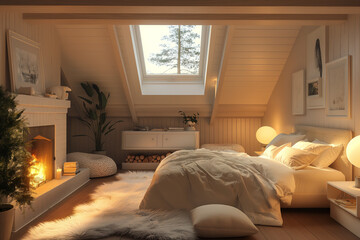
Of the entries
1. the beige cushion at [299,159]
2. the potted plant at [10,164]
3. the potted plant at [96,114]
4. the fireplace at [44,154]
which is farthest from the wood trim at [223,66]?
the potted plant at [10,164]

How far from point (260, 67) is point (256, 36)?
→ 0.79m

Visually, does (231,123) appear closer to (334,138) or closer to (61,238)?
(334,138)

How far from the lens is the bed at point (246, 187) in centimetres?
302

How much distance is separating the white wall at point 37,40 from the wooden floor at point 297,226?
1.54 m

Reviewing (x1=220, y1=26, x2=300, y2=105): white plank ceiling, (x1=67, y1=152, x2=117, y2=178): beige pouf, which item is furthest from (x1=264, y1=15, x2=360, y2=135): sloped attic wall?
(x1=67, y1=152, x2=117, y2=178): beige pouf

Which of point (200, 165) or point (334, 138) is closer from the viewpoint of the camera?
point (200, 165)

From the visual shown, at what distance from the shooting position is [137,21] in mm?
3605

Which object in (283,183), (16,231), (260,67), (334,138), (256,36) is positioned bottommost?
(16,231)

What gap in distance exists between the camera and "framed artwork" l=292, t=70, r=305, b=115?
4561mm

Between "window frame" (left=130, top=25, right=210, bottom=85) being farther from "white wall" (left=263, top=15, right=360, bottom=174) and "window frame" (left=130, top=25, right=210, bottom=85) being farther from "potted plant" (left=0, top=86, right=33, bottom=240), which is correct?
"potted plant" (left=0, top=86, right=33, bottom=240)

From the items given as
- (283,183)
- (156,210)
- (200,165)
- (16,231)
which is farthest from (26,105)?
(283,183)

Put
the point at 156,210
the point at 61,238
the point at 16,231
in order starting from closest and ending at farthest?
the point at 61,238
the point at 16,231
the point at 156,210

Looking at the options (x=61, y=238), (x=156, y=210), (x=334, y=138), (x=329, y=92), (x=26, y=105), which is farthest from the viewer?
(x=329, y=92)

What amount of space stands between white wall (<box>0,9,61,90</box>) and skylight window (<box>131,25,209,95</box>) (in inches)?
51.3
